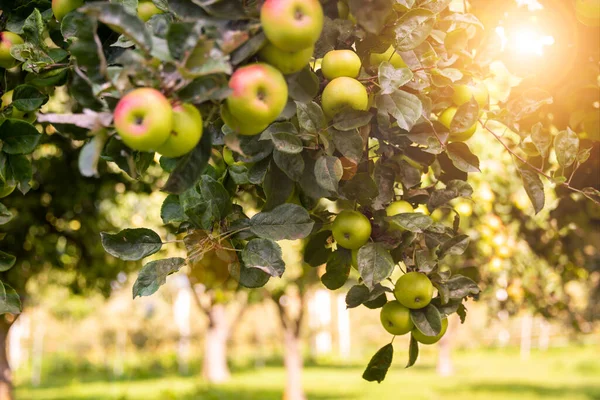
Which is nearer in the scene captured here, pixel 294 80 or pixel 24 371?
pixel 294 80

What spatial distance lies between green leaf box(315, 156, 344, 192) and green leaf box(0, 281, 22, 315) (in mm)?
814

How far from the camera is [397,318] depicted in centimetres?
158

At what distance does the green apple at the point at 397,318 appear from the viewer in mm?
1582

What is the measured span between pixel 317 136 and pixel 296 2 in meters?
0.43

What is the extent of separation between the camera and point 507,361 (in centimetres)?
2252

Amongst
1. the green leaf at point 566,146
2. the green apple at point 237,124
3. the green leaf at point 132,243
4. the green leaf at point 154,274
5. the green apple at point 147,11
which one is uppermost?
the green apple at point 147,11

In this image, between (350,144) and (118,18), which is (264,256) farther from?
(118,18)

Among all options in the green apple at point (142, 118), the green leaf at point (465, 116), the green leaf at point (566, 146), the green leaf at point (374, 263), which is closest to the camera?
the green apple at point (142, 118)

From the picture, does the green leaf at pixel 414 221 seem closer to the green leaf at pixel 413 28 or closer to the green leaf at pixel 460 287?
the green leaf at pixel 460 287

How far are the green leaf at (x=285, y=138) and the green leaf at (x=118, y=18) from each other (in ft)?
1.25

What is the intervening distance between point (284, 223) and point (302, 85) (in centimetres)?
32

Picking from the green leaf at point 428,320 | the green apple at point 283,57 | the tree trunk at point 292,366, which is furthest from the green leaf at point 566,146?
the tree trunk at point 292,366

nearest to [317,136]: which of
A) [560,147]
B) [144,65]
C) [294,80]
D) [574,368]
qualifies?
[294,80]

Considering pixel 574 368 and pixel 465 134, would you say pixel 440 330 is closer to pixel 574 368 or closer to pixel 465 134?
pixel 465 134
